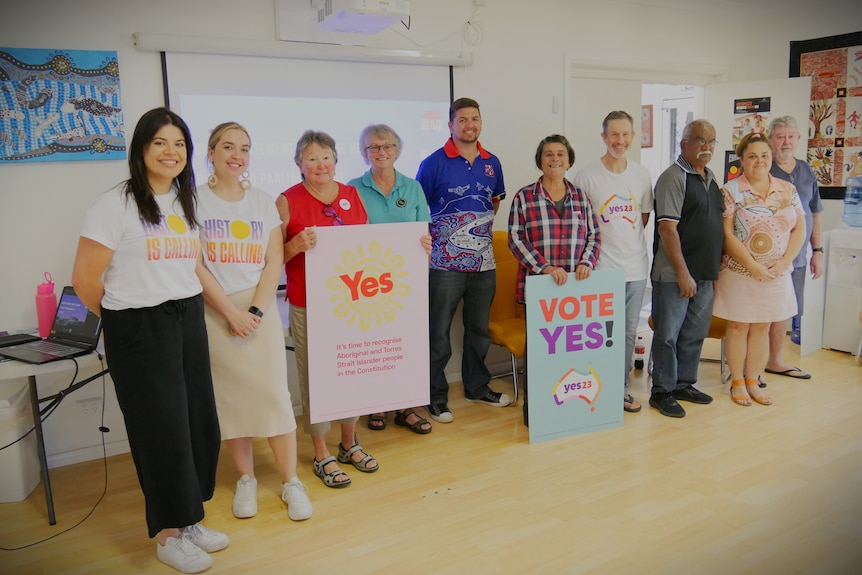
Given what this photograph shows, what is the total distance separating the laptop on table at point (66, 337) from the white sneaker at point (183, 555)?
0.89 m

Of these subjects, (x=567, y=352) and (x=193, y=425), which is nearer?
(x=193, y=425)

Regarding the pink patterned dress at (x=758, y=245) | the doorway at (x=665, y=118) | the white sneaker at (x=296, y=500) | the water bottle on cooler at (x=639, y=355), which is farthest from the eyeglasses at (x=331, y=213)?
the doorway at (x=665, y=118)

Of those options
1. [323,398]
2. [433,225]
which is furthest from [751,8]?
[323,398]

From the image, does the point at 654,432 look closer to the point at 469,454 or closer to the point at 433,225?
the point at 469,454

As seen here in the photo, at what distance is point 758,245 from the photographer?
12.2 ft

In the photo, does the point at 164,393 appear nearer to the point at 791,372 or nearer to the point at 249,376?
the point at 249,376

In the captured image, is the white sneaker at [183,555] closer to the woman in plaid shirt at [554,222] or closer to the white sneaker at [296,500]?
the white sneaker at [296,500]

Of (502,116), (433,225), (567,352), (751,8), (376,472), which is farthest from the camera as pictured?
(751,8)

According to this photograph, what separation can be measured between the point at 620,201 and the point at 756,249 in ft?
2.80

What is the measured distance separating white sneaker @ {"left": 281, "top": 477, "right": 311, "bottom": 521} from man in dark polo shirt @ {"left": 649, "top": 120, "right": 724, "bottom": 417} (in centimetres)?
206

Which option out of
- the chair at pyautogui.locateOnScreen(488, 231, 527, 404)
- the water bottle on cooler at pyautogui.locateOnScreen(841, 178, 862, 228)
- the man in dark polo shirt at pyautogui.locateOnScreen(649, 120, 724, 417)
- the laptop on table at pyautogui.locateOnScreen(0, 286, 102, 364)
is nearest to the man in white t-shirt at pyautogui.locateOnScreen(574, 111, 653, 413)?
the man in dark polo shirt at pyautogui.locateOnScreen(649, 120, 724, 417)

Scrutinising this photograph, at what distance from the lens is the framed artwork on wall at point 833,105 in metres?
5.18

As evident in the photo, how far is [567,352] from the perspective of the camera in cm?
340

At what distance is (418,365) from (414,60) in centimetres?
187
